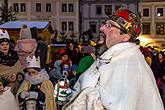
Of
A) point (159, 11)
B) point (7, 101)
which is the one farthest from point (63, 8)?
point (7, 101)

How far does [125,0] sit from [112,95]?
61.2 m

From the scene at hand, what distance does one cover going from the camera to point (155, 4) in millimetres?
62656

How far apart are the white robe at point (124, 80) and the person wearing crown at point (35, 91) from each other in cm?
265

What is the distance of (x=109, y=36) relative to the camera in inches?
146

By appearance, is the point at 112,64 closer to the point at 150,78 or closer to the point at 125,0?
the point at 150,78

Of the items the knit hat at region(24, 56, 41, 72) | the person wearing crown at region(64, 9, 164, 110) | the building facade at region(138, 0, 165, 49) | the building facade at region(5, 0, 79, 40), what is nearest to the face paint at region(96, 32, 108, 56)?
the person wearing crown at region(64, 9, 164, 110)

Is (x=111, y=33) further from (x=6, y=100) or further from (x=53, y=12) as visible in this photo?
(x=53, y=12)

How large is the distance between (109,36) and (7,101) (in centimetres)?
263

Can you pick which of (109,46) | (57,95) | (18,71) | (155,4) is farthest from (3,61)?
(155,4)

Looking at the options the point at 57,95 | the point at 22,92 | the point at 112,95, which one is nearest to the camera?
the point at 112,95

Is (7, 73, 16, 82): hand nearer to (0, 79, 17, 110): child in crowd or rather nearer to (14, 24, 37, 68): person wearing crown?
(14, 24, 37, 68): person wearing crown

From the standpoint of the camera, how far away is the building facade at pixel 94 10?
63625 millimetres

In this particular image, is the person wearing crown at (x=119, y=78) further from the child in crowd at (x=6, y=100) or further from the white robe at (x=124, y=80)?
the child in crowd at (x=6, y=100)

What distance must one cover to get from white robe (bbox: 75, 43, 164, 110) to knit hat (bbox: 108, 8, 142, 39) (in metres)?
0.12
